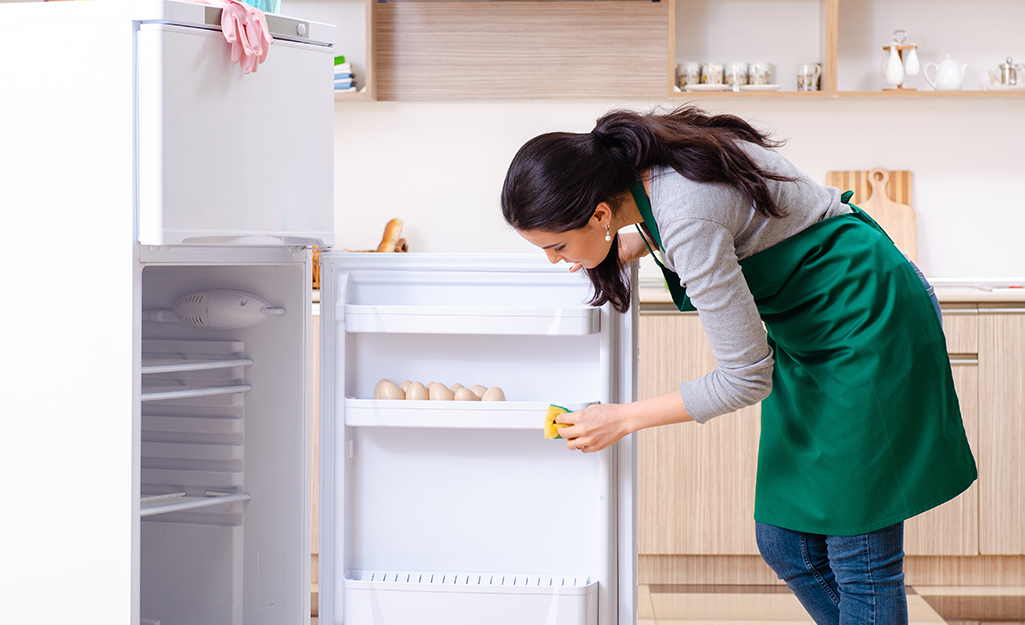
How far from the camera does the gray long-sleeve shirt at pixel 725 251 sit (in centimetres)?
100

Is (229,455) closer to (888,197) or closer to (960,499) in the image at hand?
(960,499)

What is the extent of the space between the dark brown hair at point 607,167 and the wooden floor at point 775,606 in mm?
1360

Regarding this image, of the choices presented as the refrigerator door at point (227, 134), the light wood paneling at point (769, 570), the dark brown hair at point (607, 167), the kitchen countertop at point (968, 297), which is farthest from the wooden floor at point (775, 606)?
the dark brown hair at point (607, 167)

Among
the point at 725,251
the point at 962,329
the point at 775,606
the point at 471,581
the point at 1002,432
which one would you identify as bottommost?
the point at 775,606

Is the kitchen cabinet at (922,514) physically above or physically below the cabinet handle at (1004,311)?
below

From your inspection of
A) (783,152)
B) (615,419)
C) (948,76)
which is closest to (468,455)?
(615,419)

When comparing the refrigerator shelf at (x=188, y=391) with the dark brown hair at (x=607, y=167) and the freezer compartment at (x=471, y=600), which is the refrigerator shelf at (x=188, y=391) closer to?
the freezer compartment at (x=471, y=600)

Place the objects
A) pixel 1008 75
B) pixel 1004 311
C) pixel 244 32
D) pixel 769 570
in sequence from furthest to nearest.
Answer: pixel 1008 75
pixel 769 570
pixel 1004 311
pixel 244 32

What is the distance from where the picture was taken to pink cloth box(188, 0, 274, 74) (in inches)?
43.4

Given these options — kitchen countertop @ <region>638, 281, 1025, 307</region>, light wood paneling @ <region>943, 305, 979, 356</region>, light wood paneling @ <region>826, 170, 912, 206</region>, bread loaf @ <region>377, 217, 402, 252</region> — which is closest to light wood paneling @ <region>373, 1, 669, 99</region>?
bread loaf @ <region>377, 217, 402, 252</region>

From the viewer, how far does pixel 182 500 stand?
1.32 m

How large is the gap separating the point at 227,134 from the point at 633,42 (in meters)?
1.79

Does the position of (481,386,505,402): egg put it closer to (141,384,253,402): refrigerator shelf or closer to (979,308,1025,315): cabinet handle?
(141,384,253,402): refrigerator shelf

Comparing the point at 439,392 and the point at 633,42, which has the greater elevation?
the point at 633,42
